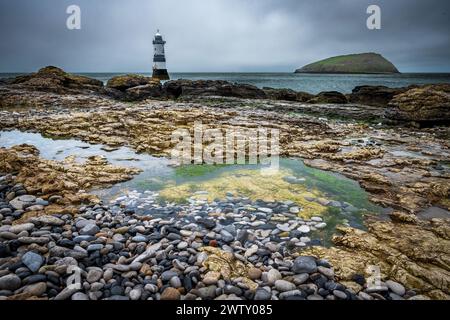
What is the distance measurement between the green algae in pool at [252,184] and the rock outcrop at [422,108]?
12640 mm

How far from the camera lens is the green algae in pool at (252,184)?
621 cm

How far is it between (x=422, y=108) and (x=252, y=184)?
16305 mm

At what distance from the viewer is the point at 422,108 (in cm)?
1791

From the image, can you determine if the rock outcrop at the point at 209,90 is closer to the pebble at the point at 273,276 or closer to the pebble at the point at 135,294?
the pebble at the point at 273,276

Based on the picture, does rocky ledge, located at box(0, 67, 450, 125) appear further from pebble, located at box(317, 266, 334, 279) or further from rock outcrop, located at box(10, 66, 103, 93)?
pebble, located at box(317, 266, 334, 279)

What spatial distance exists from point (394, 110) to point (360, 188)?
48.4ft

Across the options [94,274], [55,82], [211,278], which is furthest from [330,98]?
[94,274]

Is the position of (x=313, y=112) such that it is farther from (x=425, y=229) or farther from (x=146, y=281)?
(x=146, y=281)

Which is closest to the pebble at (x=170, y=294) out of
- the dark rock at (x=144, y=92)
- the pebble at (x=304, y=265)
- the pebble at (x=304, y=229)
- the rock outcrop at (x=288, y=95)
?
the pebble at (x=304, y=265)

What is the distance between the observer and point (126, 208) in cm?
579

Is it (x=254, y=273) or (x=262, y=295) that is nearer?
(x=262, y=295)

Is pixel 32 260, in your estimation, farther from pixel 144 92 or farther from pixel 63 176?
pixel 144 92
